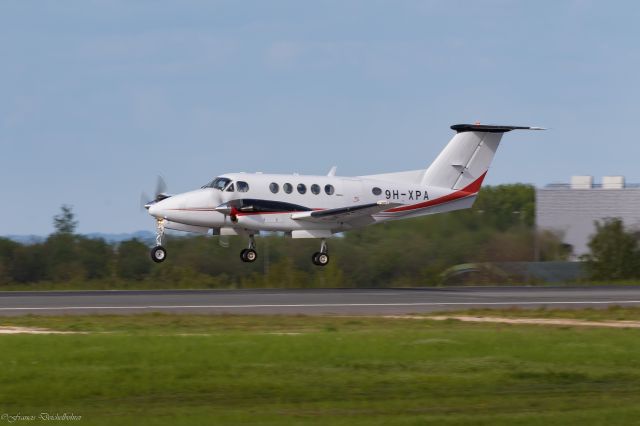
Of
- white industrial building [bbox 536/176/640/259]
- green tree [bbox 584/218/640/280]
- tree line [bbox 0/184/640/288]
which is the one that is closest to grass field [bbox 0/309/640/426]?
tree line [bbox 0/184/640/288]

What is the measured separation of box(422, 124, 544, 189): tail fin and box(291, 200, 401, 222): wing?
3207mm

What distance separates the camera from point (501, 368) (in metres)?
16.4

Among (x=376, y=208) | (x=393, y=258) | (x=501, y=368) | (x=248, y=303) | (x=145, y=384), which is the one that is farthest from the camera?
(x=393, y=258)

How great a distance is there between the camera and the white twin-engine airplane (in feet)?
124

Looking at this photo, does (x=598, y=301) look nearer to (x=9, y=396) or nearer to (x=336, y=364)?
(x=336, y=364)

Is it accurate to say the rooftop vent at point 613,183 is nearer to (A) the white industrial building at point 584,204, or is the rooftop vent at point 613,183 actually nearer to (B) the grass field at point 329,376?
(A) the white industrial building at point 584,204

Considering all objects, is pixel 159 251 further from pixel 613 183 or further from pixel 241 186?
pixel 613 183

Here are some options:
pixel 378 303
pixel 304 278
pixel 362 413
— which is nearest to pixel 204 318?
pixel 378 303

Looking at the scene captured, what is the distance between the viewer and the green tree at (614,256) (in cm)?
4503

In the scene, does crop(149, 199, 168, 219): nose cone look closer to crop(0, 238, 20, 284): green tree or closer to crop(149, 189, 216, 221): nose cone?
crop(149, 189, 216, 221): nose cone

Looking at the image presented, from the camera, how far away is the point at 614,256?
45.3 m

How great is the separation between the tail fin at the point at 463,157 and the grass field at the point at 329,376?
2031cm

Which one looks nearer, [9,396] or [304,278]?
[9,396]

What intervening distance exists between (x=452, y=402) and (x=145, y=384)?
4.55 m
